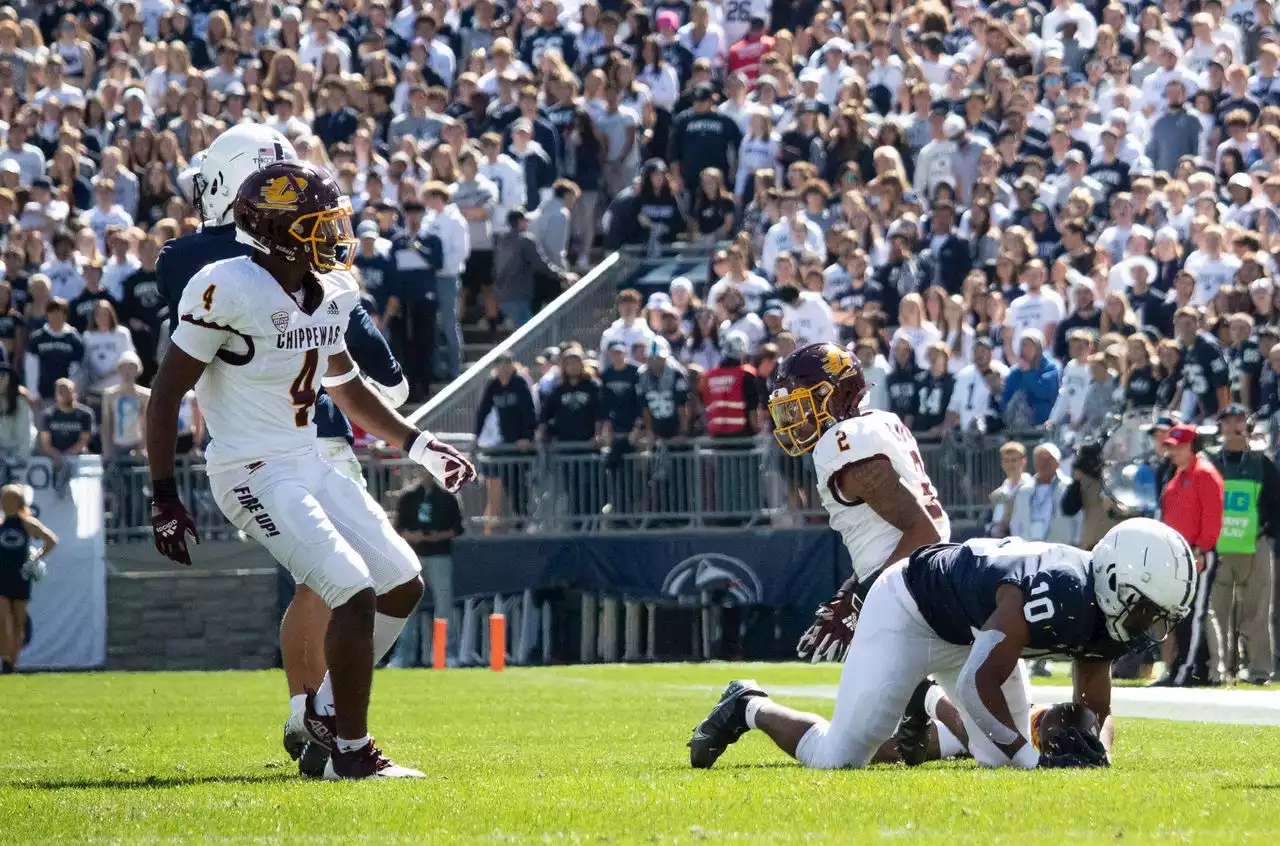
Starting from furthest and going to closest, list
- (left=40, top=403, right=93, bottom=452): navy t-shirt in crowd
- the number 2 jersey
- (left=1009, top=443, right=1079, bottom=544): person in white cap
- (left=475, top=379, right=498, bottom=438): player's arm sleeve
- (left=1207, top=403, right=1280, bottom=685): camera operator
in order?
(left=40, top=403, right=93, bottom=452): navy t-shirt in crowd → (left=475, top=379, right=498, bottom=438): player's arm sleeve → (left=1009, top=443, right=1079, bottom=544): person in white cap → (left=1207, top=403, right=1280, bottom=685): camera operator → the number 2 jersey

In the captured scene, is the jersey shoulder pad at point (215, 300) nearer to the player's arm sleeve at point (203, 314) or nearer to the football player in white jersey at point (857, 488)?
the player's arm sleeve at point (203, 314)

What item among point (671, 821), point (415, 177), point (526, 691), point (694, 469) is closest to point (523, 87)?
point (415, 177)

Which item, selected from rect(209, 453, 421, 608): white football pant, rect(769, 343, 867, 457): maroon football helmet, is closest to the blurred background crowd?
rect(769, 343, 867, 457): maroon football helmet

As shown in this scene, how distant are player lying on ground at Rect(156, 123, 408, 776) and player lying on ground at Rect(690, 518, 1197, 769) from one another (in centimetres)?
167

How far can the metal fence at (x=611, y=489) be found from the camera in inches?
779

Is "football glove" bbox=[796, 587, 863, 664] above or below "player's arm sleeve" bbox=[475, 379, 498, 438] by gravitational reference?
below

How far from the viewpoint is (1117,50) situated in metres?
22.9

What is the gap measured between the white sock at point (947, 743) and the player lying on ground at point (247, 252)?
7.99 ft

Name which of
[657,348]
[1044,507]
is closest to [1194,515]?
[1044,507]

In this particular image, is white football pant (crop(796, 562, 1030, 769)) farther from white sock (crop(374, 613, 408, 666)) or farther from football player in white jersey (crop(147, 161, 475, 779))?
white sock (crop(374, 613, 408, 666))

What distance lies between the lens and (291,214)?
8.08 meters

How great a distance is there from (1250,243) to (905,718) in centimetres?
1136

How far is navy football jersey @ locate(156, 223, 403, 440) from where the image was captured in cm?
884

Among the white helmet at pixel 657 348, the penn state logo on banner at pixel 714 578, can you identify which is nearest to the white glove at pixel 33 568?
the penn state logo on banner at pixel 714 578
